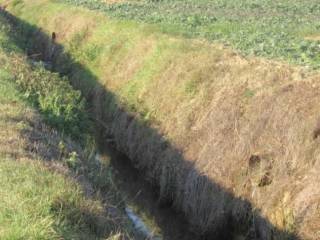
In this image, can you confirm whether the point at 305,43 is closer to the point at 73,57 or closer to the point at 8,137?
the point at 8,137

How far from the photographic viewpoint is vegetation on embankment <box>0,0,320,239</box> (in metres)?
11.5

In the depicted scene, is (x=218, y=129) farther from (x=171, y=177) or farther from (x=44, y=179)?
(x=44, y=179)

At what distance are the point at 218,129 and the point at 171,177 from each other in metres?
1.69

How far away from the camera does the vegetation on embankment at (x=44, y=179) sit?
7.28 metres

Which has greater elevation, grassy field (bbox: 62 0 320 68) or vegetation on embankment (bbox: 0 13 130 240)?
vegetation on embankment (bbox: 0 13 130 240)

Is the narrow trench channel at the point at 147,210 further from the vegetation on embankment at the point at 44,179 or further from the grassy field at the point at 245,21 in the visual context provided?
the grassy field at the point at 245,21

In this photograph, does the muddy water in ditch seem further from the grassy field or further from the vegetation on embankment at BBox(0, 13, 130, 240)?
the grassy field

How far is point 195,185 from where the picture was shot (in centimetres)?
1354

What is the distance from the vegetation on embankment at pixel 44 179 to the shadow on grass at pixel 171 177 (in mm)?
2070

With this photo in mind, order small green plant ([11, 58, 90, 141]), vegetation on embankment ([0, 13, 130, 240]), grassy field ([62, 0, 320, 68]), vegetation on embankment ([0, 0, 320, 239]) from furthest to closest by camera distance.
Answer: grassy field ([62, 0, 320, 68]), small green plant ([11, 58, 90, 141]), vegetation on embankment ([0, 0, 320, 239]), vegetation on embankment ([0, 13, 130, 240])

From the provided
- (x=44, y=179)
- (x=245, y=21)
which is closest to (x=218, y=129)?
(x=44, y=179)

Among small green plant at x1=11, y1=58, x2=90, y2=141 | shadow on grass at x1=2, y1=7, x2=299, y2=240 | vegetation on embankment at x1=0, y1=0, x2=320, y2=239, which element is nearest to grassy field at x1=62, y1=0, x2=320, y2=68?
vegetation on embankment at x1=0, y1=0, x2=320, y2=239

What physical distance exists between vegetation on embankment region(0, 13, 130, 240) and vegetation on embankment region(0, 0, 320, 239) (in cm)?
246

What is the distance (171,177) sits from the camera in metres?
14.7
